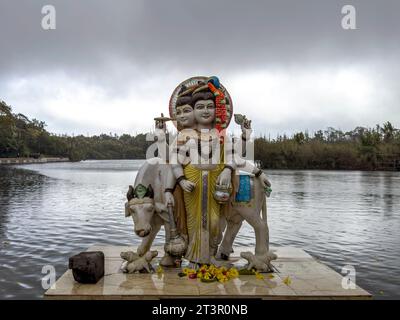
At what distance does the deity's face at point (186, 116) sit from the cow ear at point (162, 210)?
3.09 feet

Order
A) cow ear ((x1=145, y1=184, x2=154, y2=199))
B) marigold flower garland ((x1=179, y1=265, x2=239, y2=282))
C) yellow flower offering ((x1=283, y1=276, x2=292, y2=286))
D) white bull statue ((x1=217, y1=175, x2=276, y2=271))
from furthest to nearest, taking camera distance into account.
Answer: white bull statue ((x1=217, y1=175, x2=276, y2=271)), cow ear ((x1=145, y1=184, x2=154, y2=199)), marigold flower garland ((x1=179, y1=265, x2=239, y2=282)), yellow flower offering ((x1=283, y1=276, x2=292, y2=286))

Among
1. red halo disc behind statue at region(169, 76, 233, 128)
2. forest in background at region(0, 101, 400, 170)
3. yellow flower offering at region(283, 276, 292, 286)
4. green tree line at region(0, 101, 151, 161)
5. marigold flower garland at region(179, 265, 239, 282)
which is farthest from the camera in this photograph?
green tree line at region(0, 101, 151, 161)

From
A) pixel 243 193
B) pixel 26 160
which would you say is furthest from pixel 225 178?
pixel 26 160

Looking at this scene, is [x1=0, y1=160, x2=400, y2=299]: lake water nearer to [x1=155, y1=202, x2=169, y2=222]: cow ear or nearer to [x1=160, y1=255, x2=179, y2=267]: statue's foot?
[x1=160, y1=255, x2=179, y2=267]: statue's foot

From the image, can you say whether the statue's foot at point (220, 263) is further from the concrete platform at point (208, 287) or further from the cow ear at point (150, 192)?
the cow ear at point (150, 192)

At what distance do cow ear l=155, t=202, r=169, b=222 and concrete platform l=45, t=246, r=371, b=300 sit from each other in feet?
1.94

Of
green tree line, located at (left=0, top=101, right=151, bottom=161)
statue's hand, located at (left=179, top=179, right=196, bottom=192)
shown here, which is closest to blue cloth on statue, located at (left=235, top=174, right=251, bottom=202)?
statue's hand, located at (left=179, top=179, right=196, bottom=192)

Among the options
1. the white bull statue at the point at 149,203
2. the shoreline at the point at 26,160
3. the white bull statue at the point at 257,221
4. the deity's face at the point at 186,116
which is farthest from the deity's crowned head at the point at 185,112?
the shoreline at the point at 26,160

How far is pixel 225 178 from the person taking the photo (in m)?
4.22

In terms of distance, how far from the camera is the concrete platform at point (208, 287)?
366 cm

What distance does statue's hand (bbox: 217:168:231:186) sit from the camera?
4.21 metres
